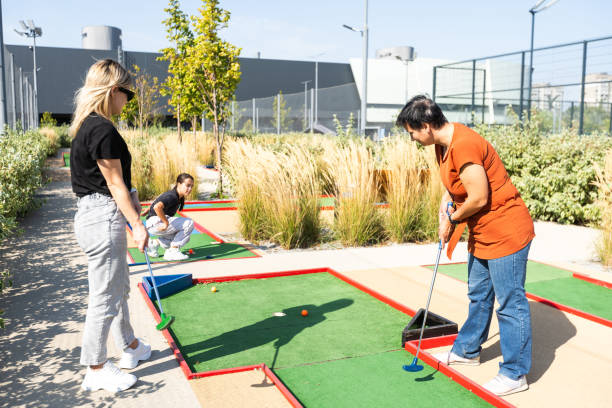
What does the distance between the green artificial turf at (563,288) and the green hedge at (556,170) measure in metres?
2.65

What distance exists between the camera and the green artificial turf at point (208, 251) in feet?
20.3

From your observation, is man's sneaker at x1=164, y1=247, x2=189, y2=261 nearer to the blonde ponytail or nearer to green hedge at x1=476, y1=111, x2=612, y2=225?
the blonde ponytail

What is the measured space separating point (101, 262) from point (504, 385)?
2.29 m

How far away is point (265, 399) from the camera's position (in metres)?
2.81

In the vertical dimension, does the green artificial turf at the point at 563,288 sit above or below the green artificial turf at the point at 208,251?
below

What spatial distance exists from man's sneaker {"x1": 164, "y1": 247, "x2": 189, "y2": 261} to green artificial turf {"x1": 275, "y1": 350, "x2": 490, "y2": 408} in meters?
3.11

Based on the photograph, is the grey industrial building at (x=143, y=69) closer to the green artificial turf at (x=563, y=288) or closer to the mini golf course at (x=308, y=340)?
the green artificial turf at (x=563, y=288)

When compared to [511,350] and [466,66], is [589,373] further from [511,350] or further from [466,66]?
[466,66]

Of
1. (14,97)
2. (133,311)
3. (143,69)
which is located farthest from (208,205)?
(143,69)

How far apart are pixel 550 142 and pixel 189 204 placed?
677 cm

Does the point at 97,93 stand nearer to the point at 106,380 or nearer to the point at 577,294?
the point at 106,380

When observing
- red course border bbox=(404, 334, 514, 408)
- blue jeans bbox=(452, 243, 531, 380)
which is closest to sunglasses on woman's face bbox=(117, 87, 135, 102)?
blue jeans bbox=(452, 243, 531, 380)

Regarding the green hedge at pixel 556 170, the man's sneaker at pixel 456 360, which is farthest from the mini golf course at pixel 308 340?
the green hedge at pixel 556 170

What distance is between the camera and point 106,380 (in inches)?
113
